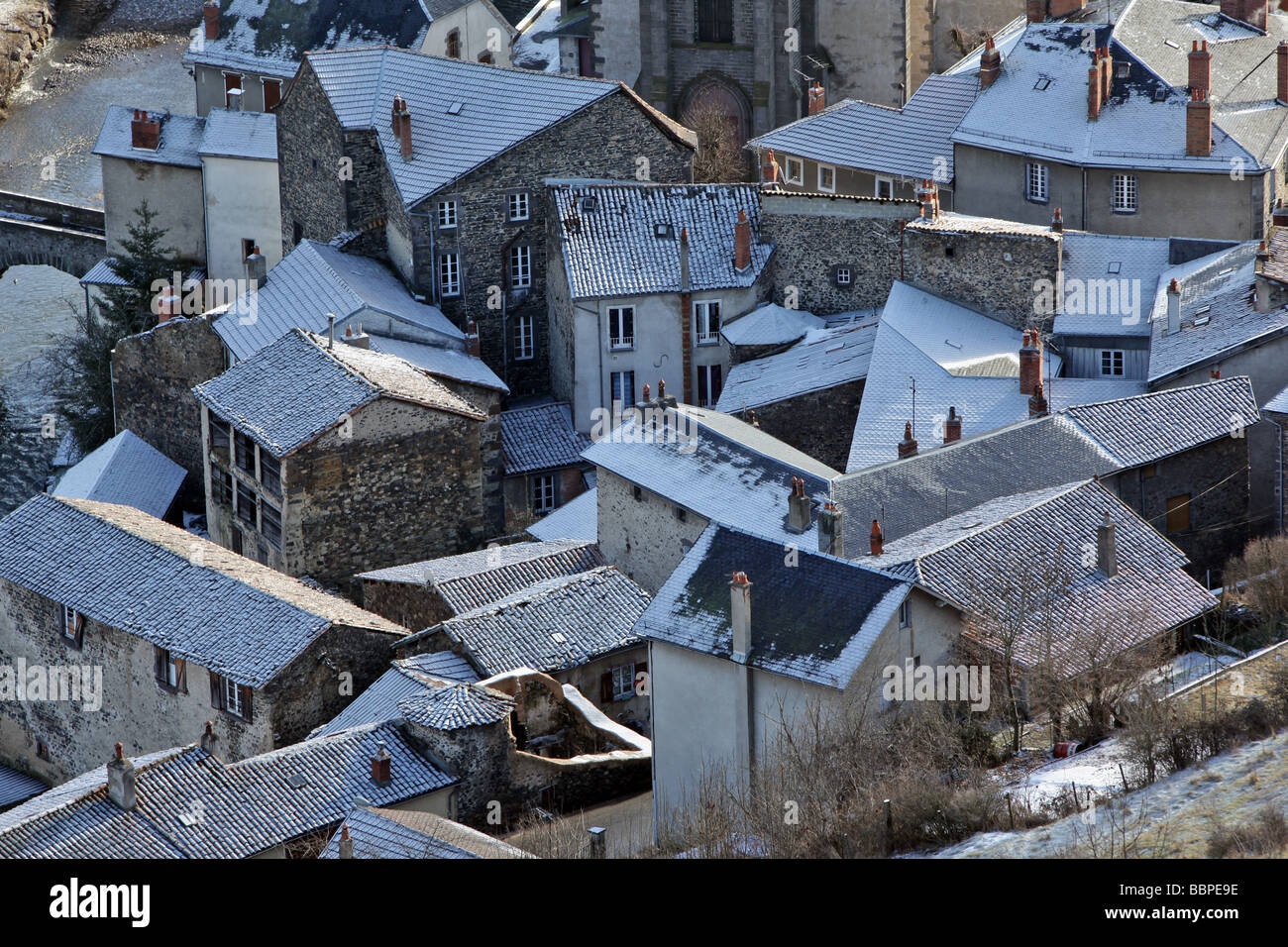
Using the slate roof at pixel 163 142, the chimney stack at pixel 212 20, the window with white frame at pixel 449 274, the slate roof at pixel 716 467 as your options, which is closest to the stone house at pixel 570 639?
the slate roof at pixel 716 467

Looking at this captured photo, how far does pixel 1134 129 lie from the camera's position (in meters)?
49.3

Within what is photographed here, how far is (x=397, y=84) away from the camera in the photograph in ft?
173

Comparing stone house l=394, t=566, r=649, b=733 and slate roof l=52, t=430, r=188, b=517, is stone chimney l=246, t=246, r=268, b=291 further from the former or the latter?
stone house l=394, t=566, r=649, b=733

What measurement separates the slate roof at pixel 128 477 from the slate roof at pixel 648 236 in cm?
1120

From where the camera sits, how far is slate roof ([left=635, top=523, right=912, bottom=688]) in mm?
29969

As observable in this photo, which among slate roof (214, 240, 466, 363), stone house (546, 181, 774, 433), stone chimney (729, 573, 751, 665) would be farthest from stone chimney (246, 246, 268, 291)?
stone chimney (729, 573, 751, 665)

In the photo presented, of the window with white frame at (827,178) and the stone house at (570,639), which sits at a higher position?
the window with white frame at (827,178)

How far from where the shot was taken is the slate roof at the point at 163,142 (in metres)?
61.0

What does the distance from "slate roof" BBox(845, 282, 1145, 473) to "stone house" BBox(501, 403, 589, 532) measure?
336 inches

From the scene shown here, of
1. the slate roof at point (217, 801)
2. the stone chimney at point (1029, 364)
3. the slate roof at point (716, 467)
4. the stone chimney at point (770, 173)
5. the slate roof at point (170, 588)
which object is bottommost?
the slate roof at point (217, 801)

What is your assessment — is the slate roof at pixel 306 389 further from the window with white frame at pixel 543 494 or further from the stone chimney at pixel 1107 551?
the stone chimney at pixel 1107 551

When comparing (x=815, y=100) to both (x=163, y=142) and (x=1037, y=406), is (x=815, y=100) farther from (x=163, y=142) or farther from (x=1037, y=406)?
(x=1037, y=406)

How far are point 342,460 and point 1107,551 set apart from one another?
16876 millimetres
